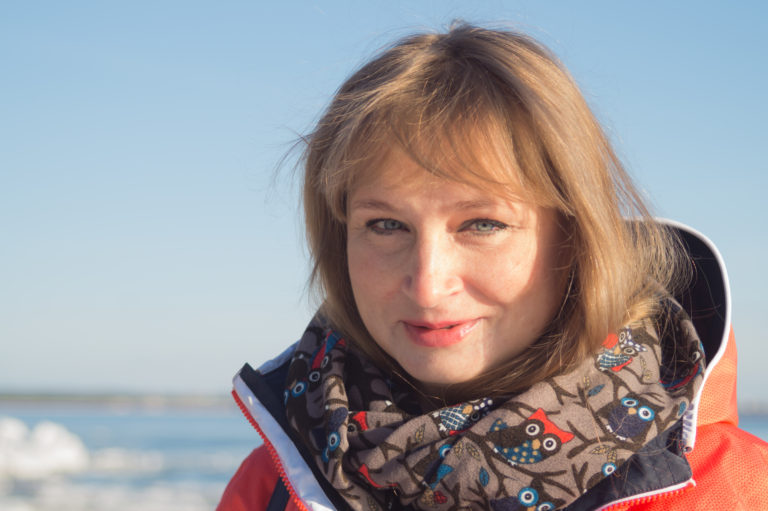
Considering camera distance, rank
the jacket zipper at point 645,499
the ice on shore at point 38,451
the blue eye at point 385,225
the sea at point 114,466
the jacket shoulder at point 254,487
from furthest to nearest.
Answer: the ice on shore at point 38,451 < the sea at point 114,466 < the jacket shoulder at point 254,487 < the blue eye at point 385,225 < the jacket zipper at point 645,499

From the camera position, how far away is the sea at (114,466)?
8.23 meters

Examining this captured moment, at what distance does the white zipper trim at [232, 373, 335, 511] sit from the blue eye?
0.58 m

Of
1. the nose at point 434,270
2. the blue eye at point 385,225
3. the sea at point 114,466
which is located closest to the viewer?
the nose at point 434,270

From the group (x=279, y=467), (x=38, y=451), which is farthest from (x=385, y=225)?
(x=38, y=451)

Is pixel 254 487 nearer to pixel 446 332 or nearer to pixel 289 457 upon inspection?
pixel 289 457

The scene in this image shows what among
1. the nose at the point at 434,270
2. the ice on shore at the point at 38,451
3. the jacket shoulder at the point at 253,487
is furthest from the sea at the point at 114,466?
the nose at the point at 434,270

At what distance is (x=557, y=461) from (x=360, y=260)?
2.07ft

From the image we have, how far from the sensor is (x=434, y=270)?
1534 mm

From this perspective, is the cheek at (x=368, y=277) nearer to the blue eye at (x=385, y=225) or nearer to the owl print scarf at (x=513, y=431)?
the blue eye at (x=385, y=225)

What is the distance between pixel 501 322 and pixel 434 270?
0.22 meters

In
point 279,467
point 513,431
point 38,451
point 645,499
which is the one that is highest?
point 513,431

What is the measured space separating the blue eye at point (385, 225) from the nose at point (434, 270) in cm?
10

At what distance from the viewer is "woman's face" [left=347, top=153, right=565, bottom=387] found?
1.54m

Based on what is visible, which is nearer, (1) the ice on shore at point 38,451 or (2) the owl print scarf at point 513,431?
(2) the owl print scarf at point 513,431
